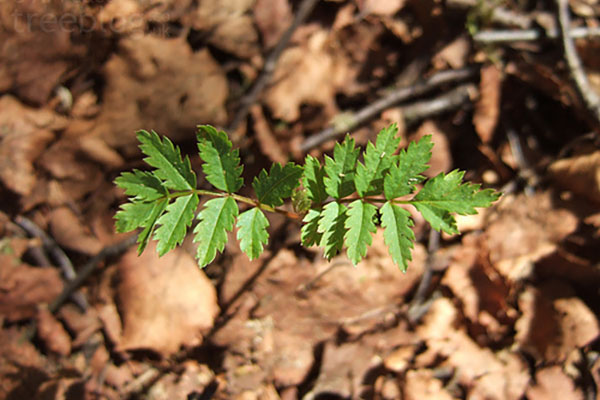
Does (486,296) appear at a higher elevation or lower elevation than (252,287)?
lower

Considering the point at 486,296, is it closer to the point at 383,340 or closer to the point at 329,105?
the point at 383,340

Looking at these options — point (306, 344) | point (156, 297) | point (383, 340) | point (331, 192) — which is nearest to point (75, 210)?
point (156, 297)

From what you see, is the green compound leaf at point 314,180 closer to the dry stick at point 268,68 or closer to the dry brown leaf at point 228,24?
the dry stick at point 268,68

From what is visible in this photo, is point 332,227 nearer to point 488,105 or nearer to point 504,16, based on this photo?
point 488,105

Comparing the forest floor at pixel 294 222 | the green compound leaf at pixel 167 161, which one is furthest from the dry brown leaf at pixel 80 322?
the green compound leaf at pixel 167 161

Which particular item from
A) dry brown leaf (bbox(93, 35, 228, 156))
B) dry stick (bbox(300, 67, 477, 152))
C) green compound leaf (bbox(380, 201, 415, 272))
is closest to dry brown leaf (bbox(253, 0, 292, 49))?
dry brown leaf (bbox(93, 35, 228, 156))

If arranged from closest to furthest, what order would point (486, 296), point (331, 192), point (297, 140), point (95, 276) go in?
point (331, 192)
point (486, 296)
point (95, 276)
point (297, 140)

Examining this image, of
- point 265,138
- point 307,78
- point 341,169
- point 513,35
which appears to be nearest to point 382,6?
point 307,78

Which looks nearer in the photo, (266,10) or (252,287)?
(252,287)
